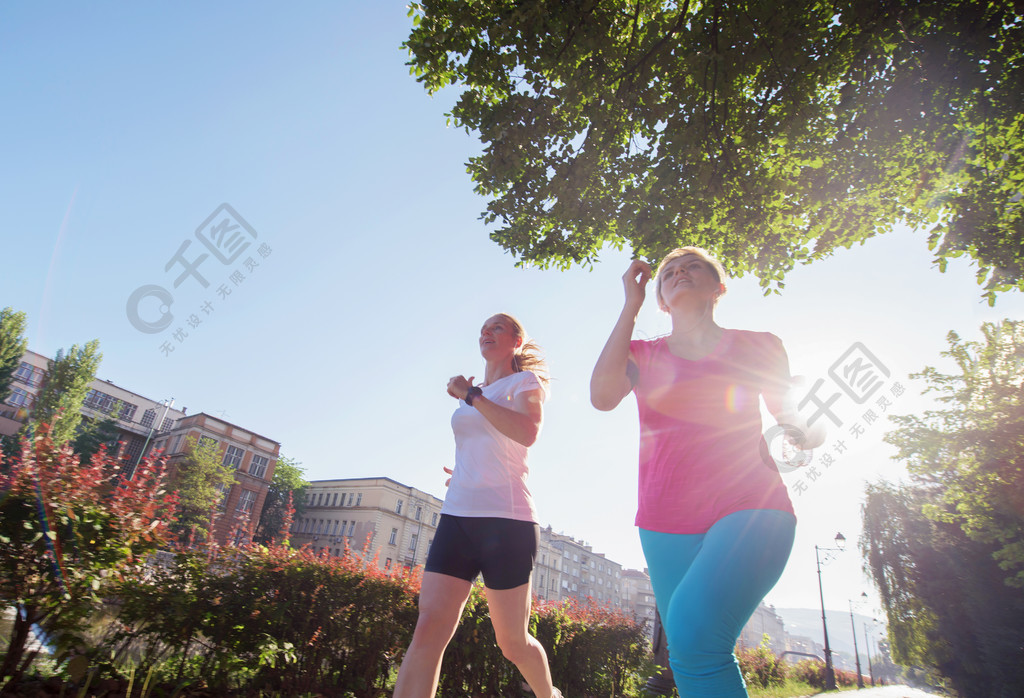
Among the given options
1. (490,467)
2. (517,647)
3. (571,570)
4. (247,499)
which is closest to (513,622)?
(517,647)

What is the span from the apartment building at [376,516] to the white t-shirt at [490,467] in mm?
57080

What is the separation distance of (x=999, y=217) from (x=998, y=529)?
541 inches

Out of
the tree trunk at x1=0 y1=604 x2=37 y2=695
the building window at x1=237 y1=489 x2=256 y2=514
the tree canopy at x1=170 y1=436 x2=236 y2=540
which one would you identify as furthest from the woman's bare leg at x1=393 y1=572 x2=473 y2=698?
the building window at x1=237 y1=489 x2=256 y2=514

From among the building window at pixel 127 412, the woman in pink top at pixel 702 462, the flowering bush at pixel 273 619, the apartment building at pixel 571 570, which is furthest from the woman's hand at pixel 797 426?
the apartment building at pixel 571 570

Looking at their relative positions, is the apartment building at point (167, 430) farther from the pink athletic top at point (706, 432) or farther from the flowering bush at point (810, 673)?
the pink athletic top at point (706, 432)

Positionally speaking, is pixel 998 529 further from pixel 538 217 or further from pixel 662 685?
pixel 538 217

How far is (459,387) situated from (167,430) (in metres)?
71.6

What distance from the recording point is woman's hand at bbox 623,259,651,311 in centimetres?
201

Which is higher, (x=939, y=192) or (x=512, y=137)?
(x=939, y=192)

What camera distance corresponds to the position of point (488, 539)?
2.45m

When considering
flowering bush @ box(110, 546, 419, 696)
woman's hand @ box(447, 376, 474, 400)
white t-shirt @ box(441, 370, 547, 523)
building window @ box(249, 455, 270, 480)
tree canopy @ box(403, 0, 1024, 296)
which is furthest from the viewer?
building window @ box(249, 455, 270, 480)

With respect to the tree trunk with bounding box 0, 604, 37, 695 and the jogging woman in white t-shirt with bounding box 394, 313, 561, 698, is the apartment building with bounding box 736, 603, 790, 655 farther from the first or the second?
the tree trunk with bounding box 0, 604, 37, 695

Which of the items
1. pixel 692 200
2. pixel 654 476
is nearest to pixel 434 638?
pixel 654 476

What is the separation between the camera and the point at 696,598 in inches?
55.5
